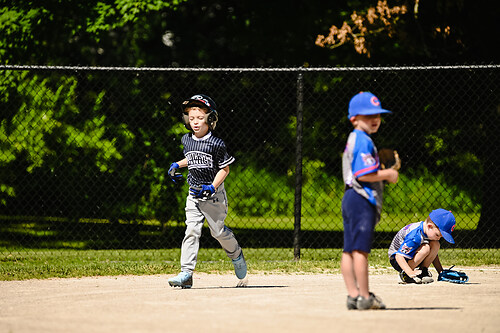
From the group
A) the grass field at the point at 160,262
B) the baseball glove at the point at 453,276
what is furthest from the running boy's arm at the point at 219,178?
the baseball glove at the point at 453,276

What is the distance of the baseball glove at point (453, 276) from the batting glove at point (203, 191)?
2.35 metres

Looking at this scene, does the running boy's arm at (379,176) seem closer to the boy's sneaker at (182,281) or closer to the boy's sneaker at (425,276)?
the boy's sneaker at (425,276)

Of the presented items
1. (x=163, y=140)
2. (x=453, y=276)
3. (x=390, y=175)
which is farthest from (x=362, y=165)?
(x=163, y=140)

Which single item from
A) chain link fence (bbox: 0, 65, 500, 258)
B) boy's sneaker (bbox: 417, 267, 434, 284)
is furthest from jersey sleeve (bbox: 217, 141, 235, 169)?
chain link fence (bbox: 0, 65, 500, 258)

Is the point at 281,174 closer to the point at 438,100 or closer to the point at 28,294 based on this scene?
the point at 438,100

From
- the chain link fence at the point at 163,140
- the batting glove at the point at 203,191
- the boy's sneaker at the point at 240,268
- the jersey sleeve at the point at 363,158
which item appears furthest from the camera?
the chain link fence at the point at 163,140

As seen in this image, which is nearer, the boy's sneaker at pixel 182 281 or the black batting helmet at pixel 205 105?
the boy's sneaker at pixel 182 281

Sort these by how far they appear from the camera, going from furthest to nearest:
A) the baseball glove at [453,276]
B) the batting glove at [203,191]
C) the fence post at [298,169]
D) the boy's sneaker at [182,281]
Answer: the fence post at [298,169] → the baseball glove at [453,276] → the boy's sneaker at [182,281] → the batting glove at [203,191]

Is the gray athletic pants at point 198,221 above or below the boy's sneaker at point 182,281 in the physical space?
above

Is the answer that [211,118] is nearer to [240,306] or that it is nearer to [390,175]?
[240,306]

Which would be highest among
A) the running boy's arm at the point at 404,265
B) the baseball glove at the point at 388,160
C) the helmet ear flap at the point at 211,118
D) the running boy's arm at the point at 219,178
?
the helmet ear flap at the point at 211,118

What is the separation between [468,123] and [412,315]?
7431 millimetres

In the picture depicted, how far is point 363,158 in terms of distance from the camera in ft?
16.9

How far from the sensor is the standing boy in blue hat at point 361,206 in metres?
5.16
